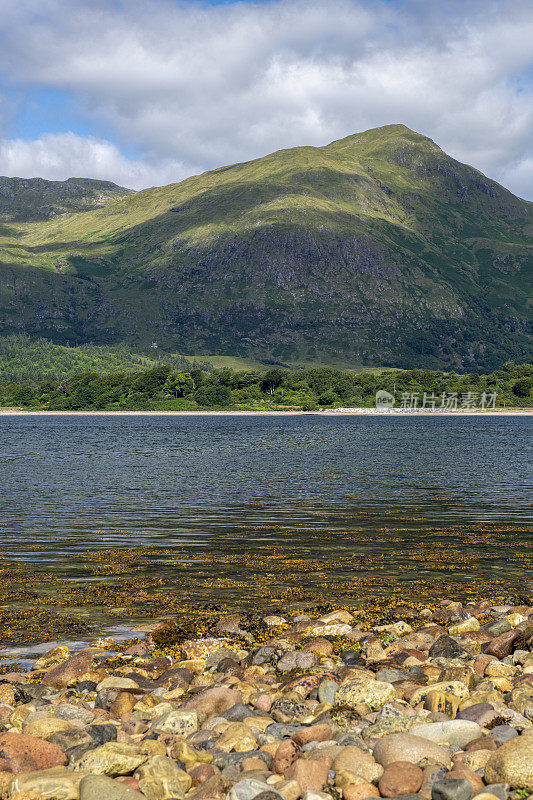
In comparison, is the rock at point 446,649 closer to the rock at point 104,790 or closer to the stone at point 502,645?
the stone at point 502,645

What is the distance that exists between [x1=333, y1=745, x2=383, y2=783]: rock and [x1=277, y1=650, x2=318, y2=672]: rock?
6.35 meters

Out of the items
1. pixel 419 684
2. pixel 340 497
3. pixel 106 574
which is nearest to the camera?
pixel 419 684

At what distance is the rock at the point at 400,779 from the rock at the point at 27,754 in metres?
5.60

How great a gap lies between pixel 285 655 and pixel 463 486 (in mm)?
47827

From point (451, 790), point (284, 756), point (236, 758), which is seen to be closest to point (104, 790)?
point (236, 758)

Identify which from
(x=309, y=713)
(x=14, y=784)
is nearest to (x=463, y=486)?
(x=309, y=713)

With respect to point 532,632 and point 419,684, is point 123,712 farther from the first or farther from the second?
point 532,632

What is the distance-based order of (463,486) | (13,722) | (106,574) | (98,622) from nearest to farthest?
(13,722)
(98,622)
(106,574)
(463,486)

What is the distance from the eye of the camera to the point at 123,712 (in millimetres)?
14555

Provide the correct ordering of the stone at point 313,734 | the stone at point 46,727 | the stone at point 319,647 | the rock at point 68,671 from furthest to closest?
the stone at point 319,647, the rock at point 68,671, the stone at point 46,727, the stone at point 313,734

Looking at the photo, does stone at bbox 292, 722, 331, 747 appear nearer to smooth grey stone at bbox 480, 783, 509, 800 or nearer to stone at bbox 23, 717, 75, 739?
smooth grey stone at bbox 480, 783, 509, 800

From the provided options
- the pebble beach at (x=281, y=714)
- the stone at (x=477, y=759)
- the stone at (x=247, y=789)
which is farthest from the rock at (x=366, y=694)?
the stone at (x=247, y=789)

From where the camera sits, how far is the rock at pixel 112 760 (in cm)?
1130

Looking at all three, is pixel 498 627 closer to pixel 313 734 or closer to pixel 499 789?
pixel 313 734
